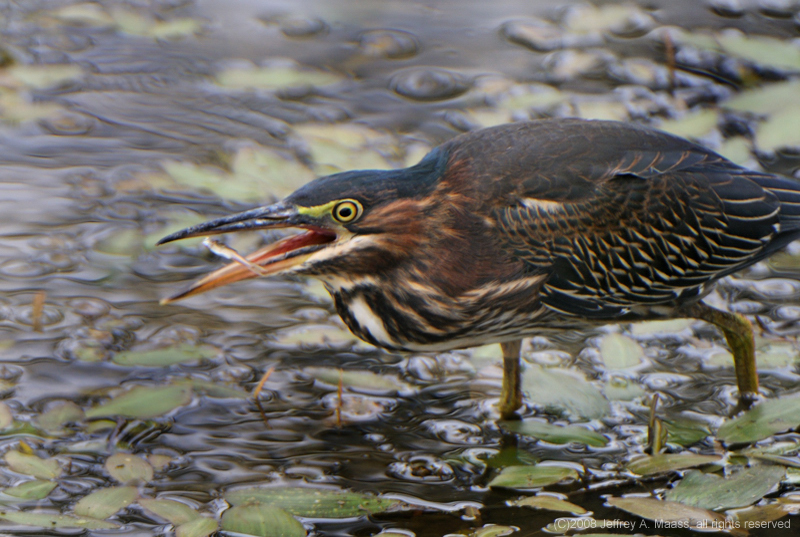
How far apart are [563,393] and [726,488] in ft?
2.84

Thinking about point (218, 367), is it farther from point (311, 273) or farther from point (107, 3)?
point (107, 3)

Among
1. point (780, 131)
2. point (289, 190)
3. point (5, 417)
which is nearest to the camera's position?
point (5, 417)

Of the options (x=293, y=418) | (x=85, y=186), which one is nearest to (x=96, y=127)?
(x=85, y=186)

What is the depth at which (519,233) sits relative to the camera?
3996mm

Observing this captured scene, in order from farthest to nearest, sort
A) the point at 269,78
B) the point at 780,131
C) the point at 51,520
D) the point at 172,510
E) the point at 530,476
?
the point at 269,78 → the point at 780,131 → the point at 530,476 → the point at 172,510 → the point at 51,520

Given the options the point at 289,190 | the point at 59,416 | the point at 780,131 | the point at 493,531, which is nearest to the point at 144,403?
the point at 59,416

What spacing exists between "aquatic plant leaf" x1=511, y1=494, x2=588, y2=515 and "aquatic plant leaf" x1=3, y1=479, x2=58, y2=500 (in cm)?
186

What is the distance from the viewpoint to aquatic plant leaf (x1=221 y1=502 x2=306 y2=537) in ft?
11.4

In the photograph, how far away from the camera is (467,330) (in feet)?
13.2

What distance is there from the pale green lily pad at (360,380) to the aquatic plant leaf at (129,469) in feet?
3.31

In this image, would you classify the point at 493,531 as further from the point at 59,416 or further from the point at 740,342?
the point at 59,416

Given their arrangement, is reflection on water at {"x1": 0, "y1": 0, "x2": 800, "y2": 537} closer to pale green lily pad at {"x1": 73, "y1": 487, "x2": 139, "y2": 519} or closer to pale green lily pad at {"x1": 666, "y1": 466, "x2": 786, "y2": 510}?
pale green lily pad at {"x1": 73, "y1": 487, "x2": 139, "y2": 519}

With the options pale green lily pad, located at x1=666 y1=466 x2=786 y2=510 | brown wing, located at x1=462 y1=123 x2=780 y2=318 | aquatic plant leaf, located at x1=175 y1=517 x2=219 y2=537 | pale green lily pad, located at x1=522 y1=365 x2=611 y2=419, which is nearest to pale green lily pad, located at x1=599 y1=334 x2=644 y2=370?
pale green lily pad, located at x1=522 y1=365 x2=611 y2=419

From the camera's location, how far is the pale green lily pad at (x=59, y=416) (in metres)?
4.08
